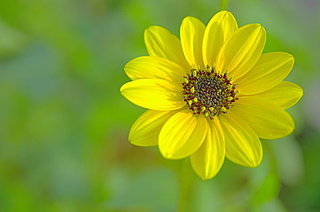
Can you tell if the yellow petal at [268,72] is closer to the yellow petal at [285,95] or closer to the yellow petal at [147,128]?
the yellow petal at [285,95]

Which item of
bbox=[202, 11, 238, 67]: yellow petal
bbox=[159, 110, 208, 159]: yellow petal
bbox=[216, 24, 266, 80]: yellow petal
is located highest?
bbox=[202, 11, 238, 67]: yellow petal

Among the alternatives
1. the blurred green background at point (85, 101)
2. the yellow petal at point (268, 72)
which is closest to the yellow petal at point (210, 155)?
the yellow petal at point (268, 72)

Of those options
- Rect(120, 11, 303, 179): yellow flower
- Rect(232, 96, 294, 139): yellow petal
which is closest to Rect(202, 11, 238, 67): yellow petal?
Rect(120, 11, 303, 179): yellow flower

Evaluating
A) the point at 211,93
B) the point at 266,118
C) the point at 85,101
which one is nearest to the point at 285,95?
the point at 266,118

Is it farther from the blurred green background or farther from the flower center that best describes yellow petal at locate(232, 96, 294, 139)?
the blurred green background

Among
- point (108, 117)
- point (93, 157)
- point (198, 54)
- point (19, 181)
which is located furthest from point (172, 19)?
point (19, 181)
